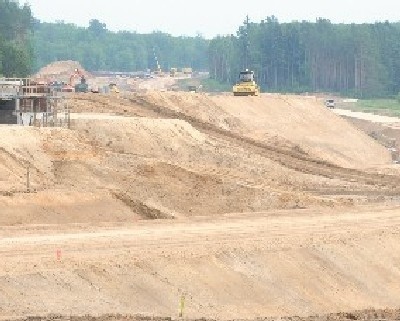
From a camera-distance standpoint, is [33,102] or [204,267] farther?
[33,102]

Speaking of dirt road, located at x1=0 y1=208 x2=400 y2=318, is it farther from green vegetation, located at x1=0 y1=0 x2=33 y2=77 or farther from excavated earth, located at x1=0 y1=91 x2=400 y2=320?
green vegetation, located at x1=0 y1=0 x2=33 y2=77

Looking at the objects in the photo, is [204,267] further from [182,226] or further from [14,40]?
[14,40]

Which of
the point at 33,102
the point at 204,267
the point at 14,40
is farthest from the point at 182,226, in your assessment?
the point at 14,40

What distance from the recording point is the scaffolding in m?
64.4

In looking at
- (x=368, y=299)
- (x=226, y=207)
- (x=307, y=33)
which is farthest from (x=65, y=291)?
(x=307, y=33)

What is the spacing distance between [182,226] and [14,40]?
117 meters

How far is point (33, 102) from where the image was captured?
65.5 meters

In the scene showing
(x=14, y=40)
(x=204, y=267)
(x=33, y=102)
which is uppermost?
(x=14, y=40)

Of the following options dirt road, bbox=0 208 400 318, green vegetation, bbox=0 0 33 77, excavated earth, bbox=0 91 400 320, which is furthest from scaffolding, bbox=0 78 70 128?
green vegetation, bbox=0 0 33 77

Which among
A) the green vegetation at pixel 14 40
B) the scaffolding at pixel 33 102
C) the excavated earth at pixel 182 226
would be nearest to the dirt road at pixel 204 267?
the excavated earth at pixel 182 226

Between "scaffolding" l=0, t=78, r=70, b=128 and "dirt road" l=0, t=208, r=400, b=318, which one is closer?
"dirt road" l=0, t=208, r=400, b=318

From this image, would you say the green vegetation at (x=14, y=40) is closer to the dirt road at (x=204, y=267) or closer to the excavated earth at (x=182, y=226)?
the excavated earth at (x=182, y=226)

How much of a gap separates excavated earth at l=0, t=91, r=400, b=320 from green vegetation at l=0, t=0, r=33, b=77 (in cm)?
4362

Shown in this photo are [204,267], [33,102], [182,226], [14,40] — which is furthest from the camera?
[14,40]
